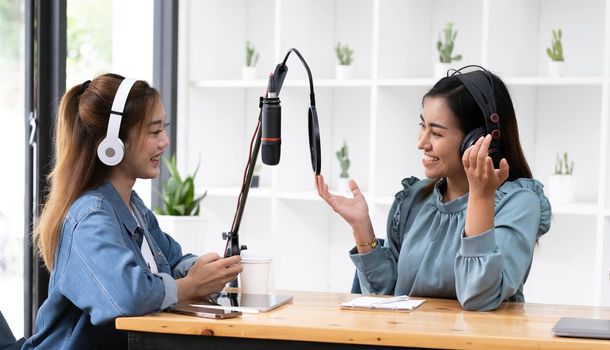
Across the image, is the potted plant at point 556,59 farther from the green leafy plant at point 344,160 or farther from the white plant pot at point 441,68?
the green leafy plant at point 344,160

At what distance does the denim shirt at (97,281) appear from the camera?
199 centimetres

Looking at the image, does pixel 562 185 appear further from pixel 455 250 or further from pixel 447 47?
pixel 455 250

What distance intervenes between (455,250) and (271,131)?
57 centimetres

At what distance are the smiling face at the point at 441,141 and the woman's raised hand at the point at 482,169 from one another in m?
0.29

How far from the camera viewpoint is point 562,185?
12.2 feet

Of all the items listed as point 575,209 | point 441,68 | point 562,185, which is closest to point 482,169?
point 575,209

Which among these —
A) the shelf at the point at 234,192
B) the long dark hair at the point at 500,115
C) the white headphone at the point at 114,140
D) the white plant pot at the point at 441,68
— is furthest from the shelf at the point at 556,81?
the white headphone at the point at 114,140

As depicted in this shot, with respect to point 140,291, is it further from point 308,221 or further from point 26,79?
point 308,221

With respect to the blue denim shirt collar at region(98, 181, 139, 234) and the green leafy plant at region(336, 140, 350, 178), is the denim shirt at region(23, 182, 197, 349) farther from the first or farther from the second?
the green leafy plant at region(336, 140, 350, 178)

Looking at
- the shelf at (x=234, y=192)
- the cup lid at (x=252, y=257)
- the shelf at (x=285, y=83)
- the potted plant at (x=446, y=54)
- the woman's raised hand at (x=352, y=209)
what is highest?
the potted plant at (x=446, y=54)

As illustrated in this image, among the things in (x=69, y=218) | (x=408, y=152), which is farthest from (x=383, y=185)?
(x=69, y=218)

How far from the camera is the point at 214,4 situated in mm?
4566

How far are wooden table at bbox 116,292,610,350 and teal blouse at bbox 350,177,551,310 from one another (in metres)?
0.07

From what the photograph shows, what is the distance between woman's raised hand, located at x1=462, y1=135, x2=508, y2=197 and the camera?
2021 mm
